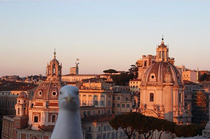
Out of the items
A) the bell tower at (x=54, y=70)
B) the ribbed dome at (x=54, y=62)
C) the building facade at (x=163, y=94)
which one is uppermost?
the ribbed dome at (x=54, y=62)

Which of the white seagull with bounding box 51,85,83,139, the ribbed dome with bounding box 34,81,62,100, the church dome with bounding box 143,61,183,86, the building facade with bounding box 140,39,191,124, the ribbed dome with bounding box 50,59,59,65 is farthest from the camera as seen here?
the ribbed dome with bounding box 50,59,59,65

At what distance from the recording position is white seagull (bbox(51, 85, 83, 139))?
7155 millimetres

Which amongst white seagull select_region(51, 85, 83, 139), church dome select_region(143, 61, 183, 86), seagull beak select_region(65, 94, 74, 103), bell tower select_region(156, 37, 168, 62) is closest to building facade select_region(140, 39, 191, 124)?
church dome select_region(143, 61, 183, 86)

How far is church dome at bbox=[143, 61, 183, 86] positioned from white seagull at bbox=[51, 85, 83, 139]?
4706 cm

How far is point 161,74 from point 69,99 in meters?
48.4

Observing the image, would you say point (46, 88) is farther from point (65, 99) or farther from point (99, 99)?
point (65, 99)

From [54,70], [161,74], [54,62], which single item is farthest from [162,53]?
[54,70]

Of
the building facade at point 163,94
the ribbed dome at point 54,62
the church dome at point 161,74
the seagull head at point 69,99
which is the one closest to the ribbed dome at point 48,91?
the ribbed dome at point 54,62

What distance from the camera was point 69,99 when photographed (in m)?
7.04

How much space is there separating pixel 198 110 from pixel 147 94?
23.0m

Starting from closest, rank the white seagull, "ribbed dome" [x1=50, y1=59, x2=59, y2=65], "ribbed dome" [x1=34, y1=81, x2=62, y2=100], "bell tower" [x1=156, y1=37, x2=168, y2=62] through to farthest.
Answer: the white seagull < "ribbed dome" [x1=34, y1=81, x2=62, y2=100] < "ribbed dome" [x1=50, y1=59, x2=59, y2=65] < "bell tower" [x1=156, y1=37, x2=168, y2=62]

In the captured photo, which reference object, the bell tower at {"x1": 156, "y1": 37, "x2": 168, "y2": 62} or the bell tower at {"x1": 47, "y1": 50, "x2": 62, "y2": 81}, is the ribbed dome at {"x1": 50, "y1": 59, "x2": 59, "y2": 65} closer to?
the bell tower at {"x1": 47, "y1": 50, "x2": 62, "y2": 81}

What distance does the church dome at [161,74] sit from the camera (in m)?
54.0

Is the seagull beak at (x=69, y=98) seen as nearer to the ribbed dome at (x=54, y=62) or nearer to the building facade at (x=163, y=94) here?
the building facade at (x=163, y=94)
